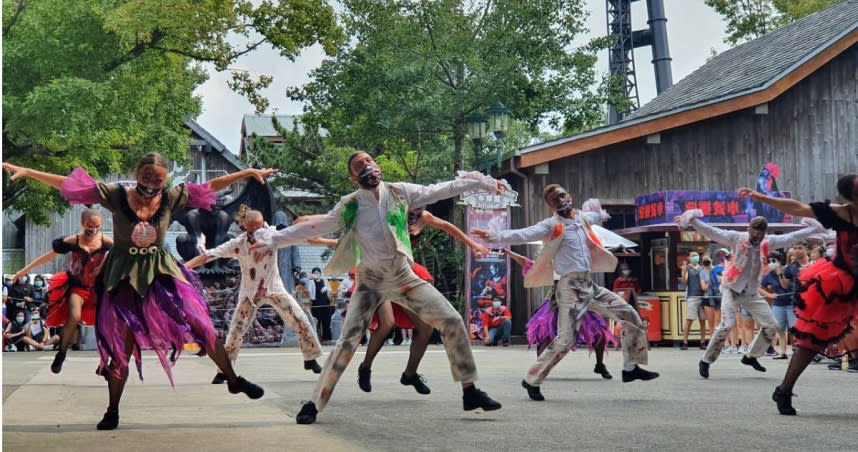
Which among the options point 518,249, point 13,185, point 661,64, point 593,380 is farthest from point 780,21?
point 593,380

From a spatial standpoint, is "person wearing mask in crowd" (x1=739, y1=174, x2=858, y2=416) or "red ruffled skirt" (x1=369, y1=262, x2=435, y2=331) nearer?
"person wearing mask in crowd" (x1=739, y1=174, x2=858, y2=416)

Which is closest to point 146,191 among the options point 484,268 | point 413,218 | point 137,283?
point 137,283

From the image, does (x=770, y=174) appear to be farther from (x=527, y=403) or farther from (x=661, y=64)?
(x=661, y=64)

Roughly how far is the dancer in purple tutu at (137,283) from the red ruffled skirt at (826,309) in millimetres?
4149

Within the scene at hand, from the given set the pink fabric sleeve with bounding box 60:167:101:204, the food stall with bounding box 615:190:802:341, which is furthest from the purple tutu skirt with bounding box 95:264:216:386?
the food stall with bounding box 615:190:802:341

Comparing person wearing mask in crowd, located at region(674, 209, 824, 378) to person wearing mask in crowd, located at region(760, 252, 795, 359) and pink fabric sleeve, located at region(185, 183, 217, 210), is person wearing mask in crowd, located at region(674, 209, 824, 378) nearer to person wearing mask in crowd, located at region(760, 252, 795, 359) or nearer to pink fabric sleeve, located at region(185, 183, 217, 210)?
person wearing mask in crowd, located at region(760, 252, 795, 359)

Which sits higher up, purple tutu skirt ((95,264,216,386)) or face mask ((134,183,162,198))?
face mask ((134,183,162,198))

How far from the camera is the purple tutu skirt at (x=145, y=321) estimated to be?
27.4 feet

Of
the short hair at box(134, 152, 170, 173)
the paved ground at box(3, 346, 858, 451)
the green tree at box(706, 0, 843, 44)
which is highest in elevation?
the green tree at box(706, 0, 843, 44)

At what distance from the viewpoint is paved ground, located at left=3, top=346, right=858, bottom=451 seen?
725cm

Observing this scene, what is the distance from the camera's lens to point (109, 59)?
28156 mm

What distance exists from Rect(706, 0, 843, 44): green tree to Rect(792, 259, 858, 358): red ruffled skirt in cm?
3930

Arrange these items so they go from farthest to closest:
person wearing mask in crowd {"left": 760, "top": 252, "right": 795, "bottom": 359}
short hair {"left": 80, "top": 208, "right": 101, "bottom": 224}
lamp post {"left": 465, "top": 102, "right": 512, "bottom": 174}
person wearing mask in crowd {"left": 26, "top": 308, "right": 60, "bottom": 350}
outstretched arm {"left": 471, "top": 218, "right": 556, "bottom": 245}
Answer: person wearing mask in crowd {"left": 26, "top": 308, "right": 60, "bottom": 350}, lamp post {"left": 465, "top": 102, "right": 512, "bottom": 174}, person wearing mask in crowd {"left": 760, "top": 252, "right": 795, "bottom": 359}, short hair {"left": 80, "top": 208, "right": 101, "bottom": 224}, outstretched arm {"left": 471, "top": 218, "right": 556, "bottom": 245}

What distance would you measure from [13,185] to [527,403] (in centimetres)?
2551
